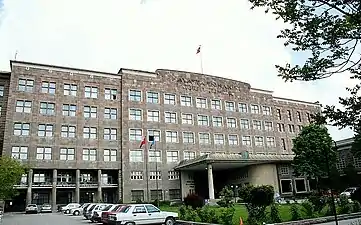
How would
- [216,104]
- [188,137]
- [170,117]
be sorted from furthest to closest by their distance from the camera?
[216,104] < [188,137] < [170,117]

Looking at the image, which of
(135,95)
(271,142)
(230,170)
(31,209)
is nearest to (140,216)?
(31,209)

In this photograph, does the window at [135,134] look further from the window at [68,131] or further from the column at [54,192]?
the column at [54,192]

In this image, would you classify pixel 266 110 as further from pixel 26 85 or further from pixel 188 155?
pixel 26 85

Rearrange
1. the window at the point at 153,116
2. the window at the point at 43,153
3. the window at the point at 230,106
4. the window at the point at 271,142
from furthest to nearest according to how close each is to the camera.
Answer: the window at the point at 271,142 → the window at the point at 230,106 → the window at the point at 153,116 → the window at the point at 43,153

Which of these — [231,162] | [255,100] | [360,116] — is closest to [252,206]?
[360,116]

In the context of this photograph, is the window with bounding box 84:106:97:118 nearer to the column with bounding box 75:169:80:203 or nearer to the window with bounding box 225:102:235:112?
the column with bounding box 75:169:80:203

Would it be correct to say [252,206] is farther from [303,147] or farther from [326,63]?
[303,147]

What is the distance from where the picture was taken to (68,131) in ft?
155

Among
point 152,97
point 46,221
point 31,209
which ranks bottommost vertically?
point 46,221

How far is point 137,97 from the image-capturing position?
52.2 m

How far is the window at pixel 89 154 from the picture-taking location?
4731cm

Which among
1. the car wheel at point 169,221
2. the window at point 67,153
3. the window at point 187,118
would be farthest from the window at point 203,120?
the car wheel at point 169,221

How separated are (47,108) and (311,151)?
37.0 metres

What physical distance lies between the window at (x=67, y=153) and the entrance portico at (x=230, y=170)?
49.9 ft
